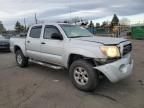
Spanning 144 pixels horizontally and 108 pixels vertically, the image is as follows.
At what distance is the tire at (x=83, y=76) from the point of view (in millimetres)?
4723

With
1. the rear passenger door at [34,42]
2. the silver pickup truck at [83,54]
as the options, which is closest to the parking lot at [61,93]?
the silver pickup truck at [83,54]

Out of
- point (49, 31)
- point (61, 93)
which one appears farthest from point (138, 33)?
point (61, 93)

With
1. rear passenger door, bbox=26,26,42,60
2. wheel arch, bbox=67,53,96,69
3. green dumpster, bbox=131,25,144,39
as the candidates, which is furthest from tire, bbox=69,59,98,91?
green dumpster, bbox=131,25,144,39

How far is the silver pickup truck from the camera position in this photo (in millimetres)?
4624

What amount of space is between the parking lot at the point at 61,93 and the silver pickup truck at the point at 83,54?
0.39m

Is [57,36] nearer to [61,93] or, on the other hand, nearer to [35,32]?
[35,32]

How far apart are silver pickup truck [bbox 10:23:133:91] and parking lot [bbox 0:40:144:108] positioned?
392 millimetres

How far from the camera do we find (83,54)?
4875 millimetres

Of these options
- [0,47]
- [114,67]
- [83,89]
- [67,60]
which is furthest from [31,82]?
[0,47]

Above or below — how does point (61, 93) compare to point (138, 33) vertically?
below

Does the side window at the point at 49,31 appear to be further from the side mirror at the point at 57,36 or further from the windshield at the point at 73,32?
the windshield at the point at 73,32

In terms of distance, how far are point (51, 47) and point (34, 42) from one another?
115cm

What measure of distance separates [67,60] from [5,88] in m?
1.88

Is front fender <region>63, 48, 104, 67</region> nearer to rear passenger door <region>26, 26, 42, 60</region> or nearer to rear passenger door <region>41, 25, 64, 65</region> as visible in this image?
rear passenger door <region>41, 25, 64, 65</region>
